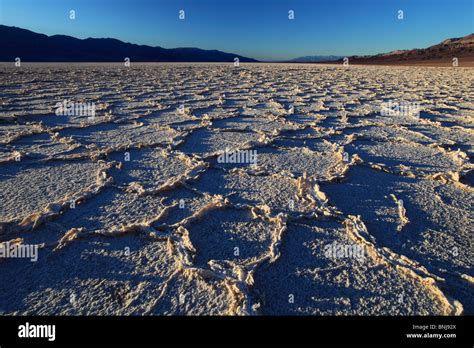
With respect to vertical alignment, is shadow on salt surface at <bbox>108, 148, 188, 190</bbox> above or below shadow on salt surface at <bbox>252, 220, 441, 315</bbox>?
above

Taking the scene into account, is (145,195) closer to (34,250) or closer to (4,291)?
(34,250)

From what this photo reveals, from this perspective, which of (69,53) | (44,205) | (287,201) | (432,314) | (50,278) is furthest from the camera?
(69,53)

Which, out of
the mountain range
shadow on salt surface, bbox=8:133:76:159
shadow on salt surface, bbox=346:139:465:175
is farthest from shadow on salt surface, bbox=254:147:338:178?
the mountain range

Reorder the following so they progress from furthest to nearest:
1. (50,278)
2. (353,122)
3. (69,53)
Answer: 1. (69,53)
2. (353,122)
3. (50,278)

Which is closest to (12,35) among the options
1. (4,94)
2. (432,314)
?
(4,94)

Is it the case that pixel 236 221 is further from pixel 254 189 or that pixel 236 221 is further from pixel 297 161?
pixel 297 161
